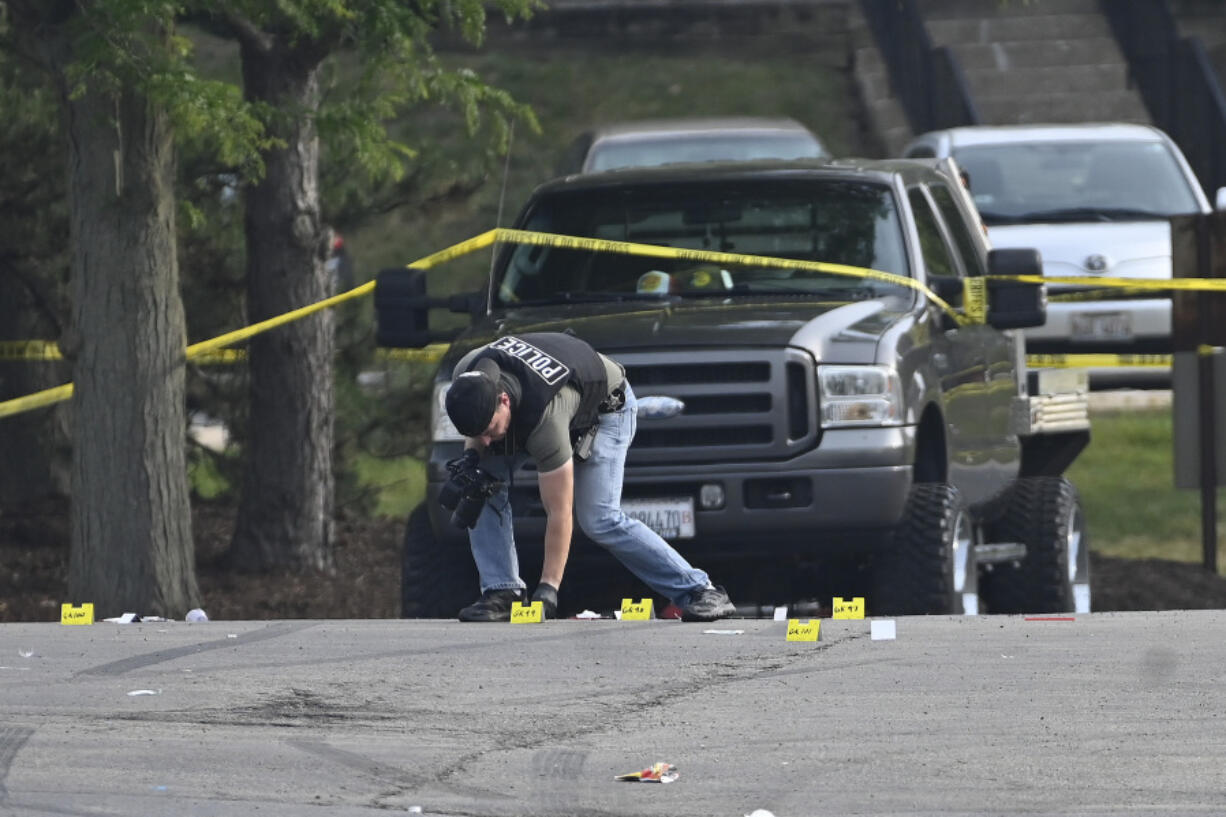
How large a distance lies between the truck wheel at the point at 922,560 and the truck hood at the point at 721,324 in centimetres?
64

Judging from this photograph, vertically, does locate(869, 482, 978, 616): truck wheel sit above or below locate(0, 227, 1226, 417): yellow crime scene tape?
below

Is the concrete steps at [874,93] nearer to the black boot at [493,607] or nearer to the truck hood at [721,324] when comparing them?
the truck hood at [721,324]

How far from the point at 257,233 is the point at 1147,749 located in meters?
7.64

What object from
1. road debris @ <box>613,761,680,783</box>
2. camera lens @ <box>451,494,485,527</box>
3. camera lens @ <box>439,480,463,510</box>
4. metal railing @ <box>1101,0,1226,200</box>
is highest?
metal railing @ <box>1101,0,1226,200</box>

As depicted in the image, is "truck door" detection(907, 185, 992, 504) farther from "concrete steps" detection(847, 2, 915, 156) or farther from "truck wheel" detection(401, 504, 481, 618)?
"concrete steps" detection(847, 2, 915, 156)

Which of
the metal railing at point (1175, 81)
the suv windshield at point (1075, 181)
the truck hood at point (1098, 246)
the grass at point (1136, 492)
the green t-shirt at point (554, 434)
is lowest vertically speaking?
the grass at point (1136, 492)

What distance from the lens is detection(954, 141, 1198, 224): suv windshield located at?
17.6 meters

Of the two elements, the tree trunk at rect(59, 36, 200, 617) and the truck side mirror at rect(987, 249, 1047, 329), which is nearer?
the truck side mirror at rect(987, 249, 1047, 329)

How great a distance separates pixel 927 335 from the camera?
10211mm

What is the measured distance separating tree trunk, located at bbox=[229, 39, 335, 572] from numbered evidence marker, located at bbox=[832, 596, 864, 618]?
4.80m

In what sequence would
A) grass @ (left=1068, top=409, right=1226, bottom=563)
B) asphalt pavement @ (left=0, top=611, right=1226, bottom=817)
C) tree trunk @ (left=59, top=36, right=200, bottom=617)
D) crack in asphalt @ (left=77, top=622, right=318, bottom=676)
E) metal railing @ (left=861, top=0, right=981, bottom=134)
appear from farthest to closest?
1. metal railing @ (left=861, top=0, right=981, bottom=134)
2. grass @ (left=1068, top=409, right=1226, bottom=563)
3. tree trunk @ (left=59, top=36, right=200, bottom=617)
4. crack in asphalt @ (left=77, top=622, right=318, bottom=676)
5. asphalt pavement @ (left=0, top=611, right=1226, bottom=817)

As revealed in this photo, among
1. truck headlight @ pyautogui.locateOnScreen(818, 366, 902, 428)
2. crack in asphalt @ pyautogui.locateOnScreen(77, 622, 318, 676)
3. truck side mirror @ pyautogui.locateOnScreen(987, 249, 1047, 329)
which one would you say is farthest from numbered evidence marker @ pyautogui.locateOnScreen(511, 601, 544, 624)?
truck side mirror @ pyautogui.locateOnScreen(987, 249, 1047, 329)

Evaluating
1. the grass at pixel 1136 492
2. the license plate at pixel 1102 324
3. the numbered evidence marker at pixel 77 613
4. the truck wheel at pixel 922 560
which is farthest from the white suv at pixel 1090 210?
the numbered evidence marker at pixel 77 613

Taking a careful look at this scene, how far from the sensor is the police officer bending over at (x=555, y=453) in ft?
27.9
